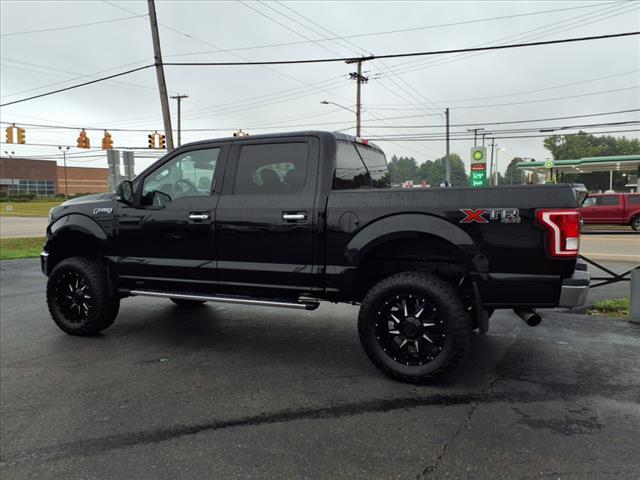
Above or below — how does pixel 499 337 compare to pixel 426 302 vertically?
below

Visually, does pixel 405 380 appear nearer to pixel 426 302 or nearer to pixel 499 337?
pixel 426 302

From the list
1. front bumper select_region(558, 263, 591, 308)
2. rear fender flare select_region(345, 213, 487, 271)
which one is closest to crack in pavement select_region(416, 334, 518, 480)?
front bumper select_region(558, 263, 591, 308)

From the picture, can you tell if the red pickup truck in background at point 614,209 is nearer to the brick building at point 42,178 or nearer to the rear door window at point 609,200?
the rear door window at point 609,200

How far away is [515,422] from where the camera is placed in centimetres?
330

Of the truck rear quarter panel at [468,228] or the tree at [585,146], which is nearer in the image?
the truck rear quarter panel at [468,228]

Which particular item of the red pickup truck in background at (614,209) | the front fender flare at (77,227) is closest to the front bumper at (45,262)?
the front fender flare at (77,227)

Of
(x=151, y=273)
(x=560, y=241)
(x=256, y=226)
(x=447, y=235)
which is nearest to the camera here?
(x=560, y=241)

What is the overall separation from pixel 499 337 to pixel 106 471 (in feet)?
13.0

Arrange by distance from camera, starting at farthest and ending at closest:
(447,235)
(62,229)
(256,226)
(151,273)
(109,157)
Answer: (109,157) < (62,229) < (151,273) < (256,226) < (447,235)

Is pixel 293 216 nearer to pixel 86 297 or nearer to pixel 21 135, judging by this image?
pixel 86 297

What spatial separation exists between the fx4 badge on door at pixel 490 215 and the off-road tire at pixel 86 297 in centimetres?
381

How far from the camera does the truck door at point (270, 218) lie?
172 inches

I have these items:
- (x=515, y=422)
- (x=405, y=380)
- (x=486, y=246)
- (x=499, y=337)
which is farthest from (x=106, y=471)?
(x=499, y=337)

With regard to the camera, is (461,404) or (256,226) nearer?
(461,404)
